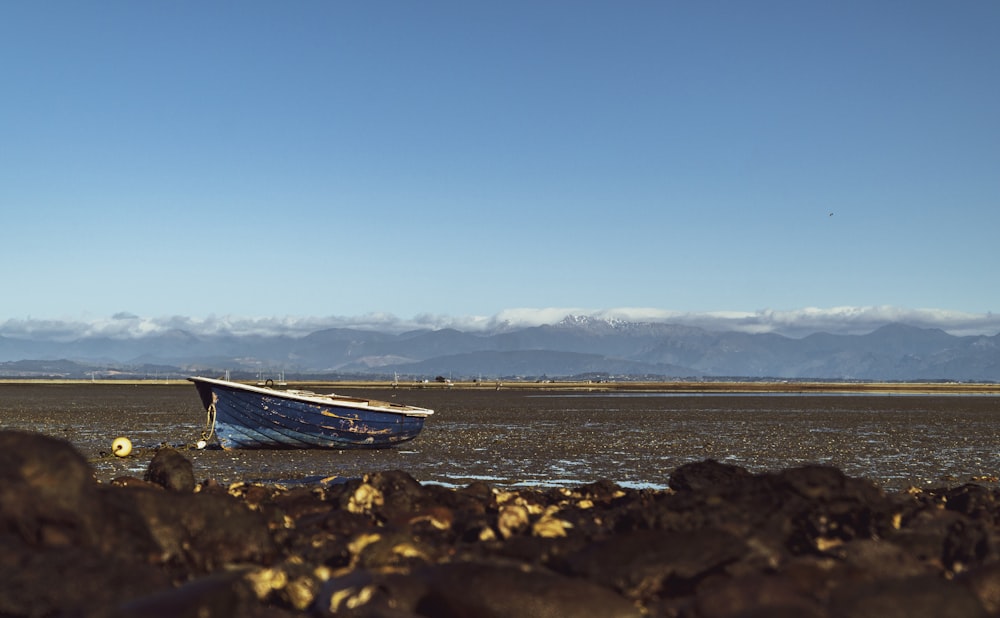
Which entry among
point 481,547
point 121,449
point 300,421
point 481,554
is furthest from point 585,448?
point 481,554

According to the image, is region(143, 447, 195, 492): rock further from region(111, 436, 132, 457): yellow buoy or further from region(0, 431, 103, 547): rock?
region(111, 436, 132, 457): yellow buoy

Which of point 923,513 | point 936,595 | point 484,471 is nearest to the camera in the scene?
→ point 936,595

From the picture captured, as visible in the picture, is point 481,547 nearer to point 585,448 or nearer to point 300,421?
point 300,421

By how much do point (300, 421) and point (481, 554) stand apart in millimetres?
19039

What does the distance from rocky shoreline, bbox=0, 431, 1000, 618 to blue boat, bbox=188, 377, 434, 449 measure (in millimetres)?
14989

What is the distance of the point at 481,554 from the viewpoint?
10586mm

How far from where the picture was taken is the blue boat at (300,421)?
2872 cm

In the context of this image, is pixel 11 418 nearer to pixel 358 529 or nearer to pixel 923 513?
pixel 358 529

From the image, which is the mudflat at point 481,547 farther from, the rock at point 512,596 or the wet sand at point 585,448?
the wet sand at point 585,448

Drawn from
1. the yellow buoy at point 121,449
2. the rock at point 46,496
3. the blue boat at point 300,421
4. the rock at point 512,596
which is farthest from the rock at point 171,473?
the blue boat at point 300,421

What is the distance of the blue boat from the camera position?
28.7 metres

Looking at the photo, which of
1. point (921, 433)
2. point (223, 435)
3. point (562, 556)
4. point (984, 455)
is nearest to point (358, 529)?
point (562, 556)

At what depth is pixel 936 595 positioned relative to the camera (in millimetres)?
7910

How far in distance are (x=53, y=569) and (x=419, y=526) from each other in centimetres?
492
